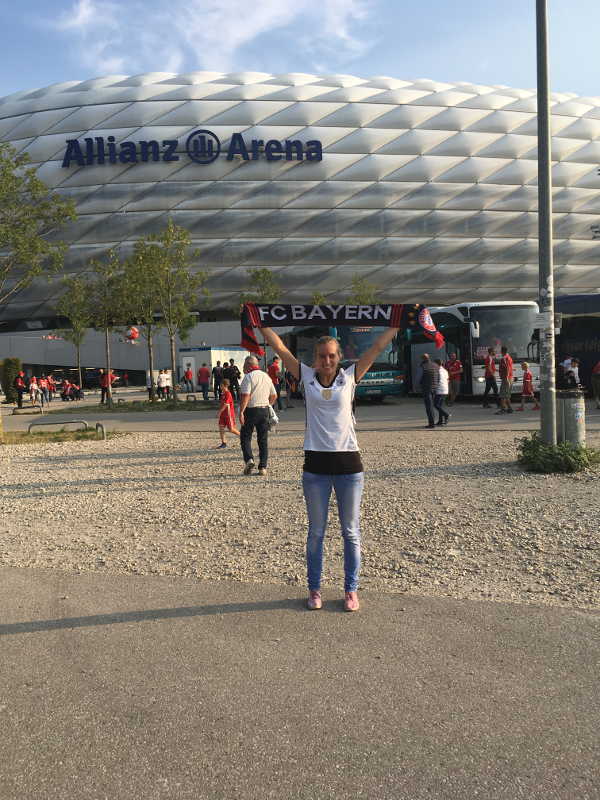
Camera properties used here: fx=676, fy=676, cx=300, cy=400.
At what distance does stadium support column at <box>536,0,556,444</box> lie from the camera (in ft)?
29.7

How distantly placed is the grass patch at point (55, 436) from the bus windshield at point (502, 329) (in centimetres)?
1220

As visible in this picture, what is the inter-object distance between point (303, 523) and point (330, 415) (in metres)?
2.61

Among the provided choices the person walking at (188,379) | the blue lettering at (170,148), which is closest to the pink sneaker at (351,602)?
the person walking at (188,379)

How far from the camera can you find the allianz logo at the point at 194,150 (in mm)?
48812

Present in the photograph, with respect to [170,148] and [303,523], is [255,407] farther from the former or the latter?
[170,148]

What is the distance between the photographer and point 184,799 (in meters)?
2.31

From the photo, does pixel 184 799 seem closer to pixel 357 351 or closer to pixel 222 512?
pixel 222 512

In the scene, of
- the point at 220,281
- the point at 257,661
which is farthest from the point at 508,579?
the point at 220,281

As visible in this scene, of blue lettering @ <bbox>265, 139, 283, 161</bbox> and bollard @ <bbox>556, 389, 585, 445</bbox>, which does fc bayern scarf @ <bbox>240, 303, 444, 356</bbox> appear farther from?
blue lettering @ <bbox>265, 139, 283, 161</bbox>

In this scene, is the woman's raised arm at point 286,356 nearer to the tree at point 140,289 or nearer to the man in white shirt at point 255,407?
the man in white shirt at point 255,407

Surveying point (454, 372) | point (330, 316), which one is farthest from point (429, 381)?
point (330, 316)

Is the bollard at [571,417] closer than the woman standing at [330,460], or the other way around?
the woman standing at [330,460]

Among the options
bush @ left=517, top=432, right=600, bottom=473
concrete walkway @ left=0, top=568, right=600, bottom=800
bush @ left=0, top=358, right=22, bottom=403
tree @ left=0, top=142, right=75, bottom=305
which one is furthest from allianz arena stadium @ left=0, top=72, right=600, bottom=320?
concrete walkway @ left=0, top=568, right=600, bottom=800

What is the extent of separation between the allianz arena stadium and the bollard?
4152 centimetres
